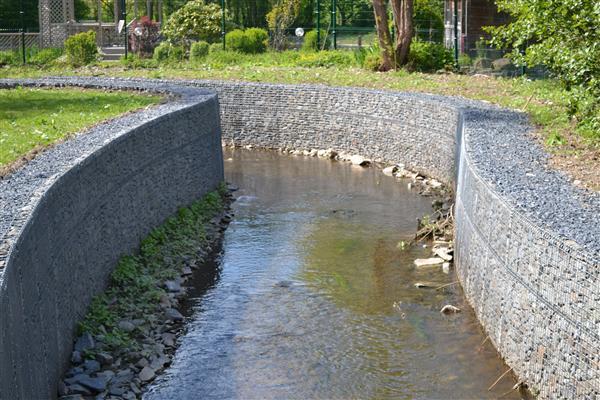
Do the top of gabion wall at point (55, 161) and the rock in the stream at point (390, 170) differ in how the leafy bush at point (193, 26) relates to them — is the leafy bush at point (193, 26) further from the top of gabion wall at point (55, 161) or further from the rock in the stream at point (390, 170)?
the rock in the stream at point (390, 170)

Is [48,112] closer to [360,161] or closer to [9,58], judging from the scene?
[360,161]

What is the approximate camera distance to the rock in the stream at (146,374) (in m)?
8.44

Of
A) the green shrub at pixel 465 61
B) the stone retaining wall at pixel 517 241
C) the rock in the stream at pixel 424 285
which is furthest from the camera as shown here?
the green shrub at pixel 465 61

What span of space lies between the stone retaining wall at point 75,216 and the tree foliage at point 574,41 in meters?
4.88

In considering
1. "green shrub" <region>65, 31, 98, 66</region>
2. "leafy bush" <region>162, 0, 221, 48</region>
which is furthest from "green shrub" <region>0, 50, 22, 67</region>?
"leafy bush" <region>162, 0, 221, 48</region>

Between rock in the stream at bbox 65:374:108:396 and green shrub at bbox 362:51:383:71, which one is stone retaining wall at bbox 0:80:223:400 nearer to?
rock in the stream at bbox 65:374:108:396

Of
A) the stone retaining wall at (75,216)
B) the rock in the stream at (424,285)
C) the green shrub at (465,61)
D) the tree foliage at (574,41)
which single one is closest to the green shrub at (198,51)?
the green shrub at (465,61)

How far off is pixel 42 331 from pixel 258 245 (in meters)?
6.23

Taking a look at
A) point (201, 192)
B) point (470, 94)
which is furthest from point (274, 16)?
point (201, 192)

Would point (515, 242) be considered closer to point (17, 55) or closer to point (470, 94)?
point (470, 94)

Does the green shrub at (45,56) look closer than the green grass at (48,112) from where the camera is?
No

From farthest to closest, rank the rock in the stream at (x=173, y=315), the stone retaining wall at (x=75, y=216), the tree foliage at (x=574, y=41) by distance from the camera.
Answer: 1. the tree foliage at (x=574, y=41)
2. the rock in the stream at (x=173, y=315)
3. the stone retaining wall at (x=75, y=216)

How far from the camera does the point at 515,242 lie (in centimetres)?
818

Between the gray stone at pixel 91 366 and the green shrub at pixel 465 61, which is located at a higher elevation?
the green shrub at pixel 465 61
